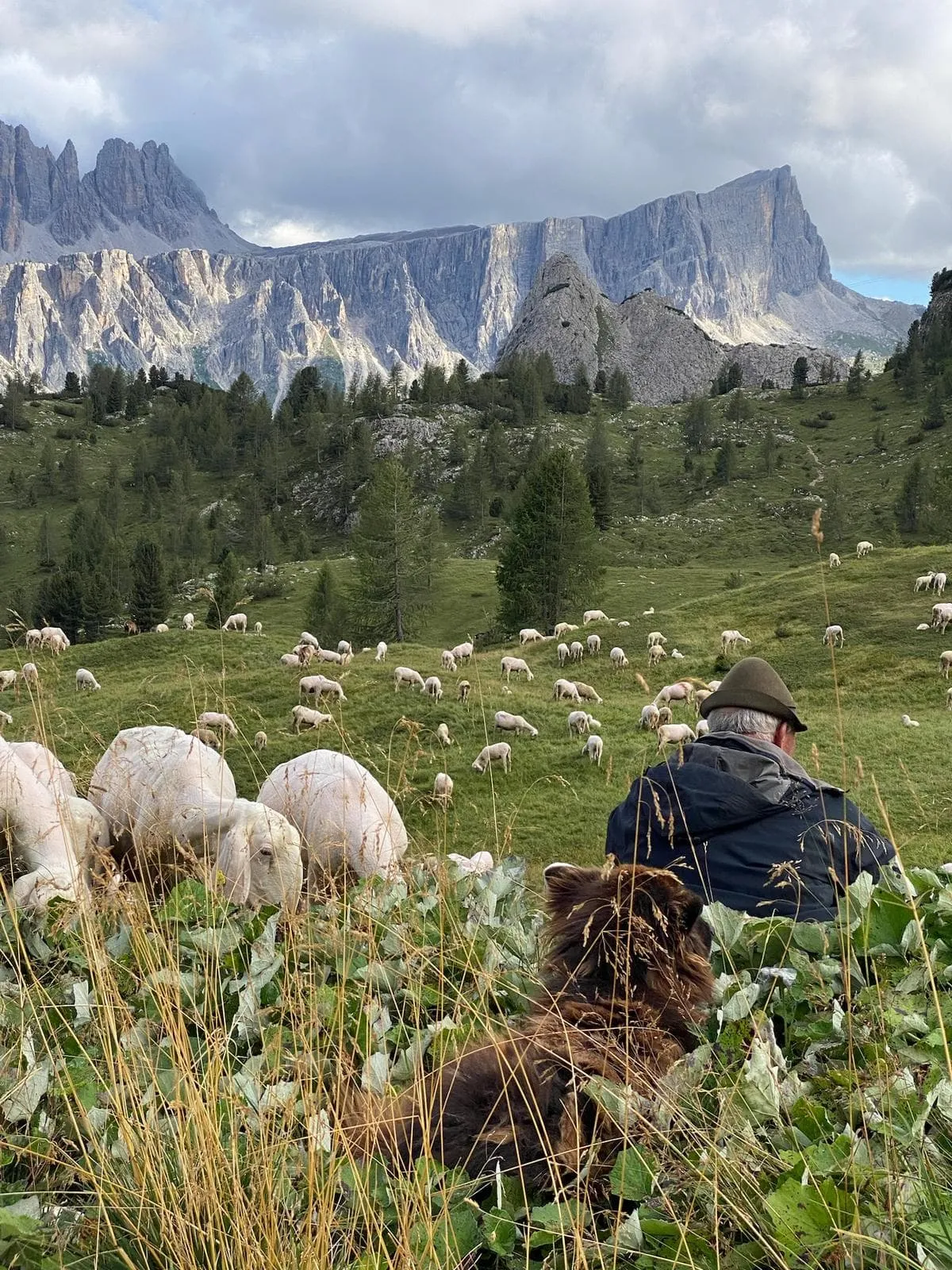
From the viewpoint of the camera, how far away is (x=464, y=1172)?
2.65m

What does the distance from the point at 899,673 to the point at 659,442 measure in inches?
3671

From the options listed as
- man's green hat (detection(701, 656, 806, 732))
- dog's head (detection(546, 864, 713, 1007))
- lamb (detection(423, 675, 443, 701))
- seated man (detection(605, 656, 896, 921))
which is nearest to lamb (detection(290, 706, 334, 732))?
lamb (detection(423, 675, 443, 701))

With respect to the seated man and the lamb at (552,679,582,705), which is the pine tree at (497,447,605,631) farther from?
the seated man

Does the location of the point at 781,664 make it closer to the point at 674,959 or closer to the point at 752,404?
the point at 674,959

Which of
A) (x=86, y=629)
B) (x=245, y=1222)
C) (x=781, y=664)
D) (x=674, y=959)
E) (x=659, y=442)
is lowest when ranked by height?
(x=86, y=629)

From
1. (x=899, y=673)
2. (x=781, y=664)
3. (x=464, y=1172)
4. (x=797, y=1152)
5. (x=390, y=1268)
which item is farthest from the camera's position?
(x=781, y=664)

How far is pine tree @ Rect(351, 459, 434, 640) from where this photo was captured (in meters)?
53.2

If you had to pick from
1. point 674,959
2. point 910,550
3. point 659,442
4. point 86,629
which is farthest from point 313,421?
point 674,959

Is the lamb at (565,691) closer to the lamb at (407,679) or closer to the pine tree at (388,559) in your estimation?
the lamb at (407,679)

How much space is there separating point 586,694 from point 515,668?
475 cm

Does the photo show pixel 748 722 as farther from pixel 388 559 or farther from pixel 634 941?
pixel 388 559

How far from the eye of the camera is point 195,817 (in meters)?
7.41

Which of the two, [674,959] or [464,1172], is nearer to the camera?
[464,1172]

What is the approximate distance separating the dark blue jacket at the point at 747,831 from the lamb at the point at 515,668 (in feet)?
76.2
